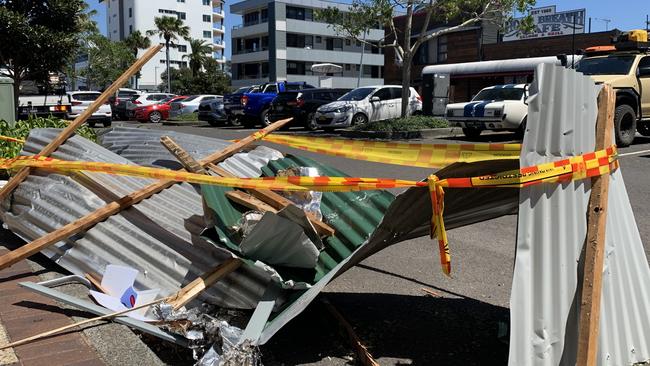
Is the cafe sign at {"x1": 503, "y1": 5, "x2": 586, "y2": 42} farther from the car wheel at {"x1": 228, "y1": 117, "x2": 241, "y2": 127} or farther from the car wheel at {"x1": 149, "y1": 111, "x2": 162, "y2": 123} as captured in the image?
the car wheel at {"x1": 149, "y1": 111, "x2": 162, "y2": 123}

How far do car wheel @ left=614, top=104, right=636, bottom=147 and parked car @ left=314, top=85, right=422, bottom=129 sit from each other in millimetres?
8791

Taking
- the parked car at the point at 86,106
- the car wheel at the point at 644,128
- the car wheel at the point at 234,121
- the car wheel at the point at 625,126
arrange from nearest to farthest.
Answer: the car wheel at the point at 625,126, the car wheel at the point at 644,128, the parked car at the point at 86,106, the car wheel at the point at 234,121

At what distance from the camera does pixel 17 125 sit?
26.3 ft

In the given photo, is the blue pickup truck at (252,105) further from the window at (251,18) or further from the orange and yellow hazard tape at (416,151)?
the window at (251,18)

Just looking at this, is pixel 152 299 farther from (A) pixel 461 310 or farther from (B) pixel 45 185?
(A) pixel 461 310

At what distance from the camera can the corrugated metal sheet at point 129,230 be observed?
13.2ft

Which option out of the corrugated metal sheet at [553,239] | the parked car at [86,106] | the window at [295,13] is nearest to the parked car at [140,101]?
the parked car at [86,106]

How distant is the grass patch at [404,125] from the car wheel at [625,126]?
6.04m

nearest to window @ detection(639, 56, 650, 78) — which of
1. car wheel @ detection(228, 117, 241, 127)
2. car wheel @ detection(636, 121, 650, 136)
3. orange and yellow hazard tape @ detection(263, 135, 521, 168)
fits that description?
car wheel @ detection(636, 121, 650, 136)

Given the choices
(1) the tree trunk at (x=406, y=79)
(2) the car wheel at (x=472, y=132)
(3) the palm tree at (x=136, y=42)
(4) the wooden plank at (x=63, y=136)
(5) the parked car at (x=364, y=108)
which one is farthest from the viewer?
(3) the palm tree at (x=136, y=42)

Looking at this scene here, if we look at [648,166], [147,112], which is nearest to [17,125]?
[648,166]

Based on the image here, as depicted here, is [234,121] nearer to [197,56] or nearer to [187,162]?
[187,162]

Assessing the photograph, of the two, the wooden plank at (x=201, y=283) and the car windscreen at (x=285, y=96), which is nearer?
the wooden plank at (x=201, y=283)

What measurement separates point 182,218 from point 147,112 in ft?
89.7
